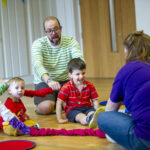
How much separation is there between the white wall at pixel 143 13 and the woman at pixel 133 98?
3320mm

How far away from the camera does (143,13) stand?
4.71 metres

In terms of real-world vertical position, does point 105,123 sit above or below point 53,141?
above

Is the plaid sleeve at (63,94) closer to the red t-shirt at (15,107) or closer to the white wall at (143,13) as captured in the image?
the red t-shirt at (15,107)

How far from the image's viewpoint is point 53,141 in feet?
6.25

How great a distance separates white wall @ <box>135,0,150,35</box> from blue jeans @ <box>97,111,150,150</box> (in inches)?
133

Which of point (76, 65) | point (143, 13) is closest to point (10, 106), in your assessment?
point (76, 65)

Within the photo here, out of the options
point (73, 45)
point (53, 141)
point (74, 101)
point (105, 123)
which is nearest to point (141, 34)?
point (105, 123)

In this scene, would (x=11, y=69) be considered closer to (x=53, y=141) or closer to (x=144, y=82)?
(x=53, y=141)

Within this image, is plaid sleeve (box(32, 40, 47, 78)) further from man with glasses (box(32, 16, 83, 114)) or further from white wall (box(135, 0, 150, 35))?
white wall (box(135, 0, 150, 35))

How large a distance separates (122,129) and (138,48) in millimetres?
386

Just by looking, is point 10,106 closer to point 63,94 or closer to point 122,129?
point 63,94

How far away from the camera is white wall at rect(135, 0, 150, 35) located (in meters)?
4.68

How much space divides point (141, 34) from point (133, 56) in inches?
4.6

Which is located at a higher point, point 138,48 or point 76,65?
point 138,48
